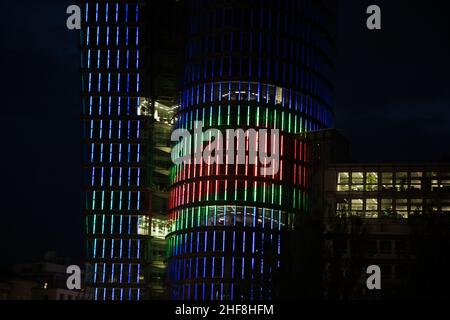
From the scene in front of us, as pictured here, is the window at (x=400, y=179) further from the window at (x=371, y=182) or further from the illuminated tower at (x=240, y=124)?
the illuminated tower at (x=240, y=124)

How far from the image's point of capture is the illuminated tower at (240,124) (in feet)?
471

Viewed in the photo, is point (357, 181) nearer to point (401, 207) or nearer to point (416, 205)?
point (401, 207)

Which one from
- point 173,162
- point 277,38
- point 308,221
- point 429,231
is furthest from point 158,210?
point 429,231

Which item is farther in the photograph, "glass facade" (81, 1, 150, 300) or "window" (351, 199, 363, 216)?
"glass facade" (81, 1, 150, 300)

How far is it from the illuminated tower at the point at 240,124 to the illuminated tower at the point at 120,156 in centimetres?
801

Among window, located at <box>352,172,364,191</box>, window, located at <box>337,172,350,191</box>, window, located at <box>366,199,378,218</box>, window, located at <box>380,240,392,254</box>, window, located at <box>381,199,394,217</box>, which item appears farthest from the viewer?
window, located at <box>352,172,364,191</box>

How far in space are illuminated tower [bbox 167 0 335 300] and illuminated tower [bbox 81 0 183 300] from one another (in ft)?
26.3

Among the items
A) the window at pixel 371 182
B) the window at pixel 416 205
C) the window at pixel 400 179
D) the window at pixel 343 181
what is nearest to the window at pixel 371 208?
the window at pixel 371 182

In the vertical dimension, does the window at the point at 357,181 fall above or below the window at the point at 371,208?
above

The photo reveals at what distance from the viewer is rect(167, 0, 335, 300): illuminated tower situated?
471 ft

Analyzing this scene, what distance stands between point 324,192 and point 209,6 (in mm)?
34969

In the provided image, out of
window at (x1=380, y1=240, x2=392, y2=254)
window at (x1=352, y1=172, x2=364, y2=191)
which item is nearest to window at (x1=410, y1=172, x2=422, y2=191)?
window at (x1=352, y1=172, x2=364, y2=191)

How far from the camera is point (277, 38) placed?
6033 inches

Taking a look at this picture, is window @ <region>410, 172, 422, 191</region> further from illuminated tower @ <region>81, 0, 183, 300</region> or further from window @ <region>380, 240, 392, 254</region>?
illuminated tower @ <region>81, 0, 183, 300</region>
